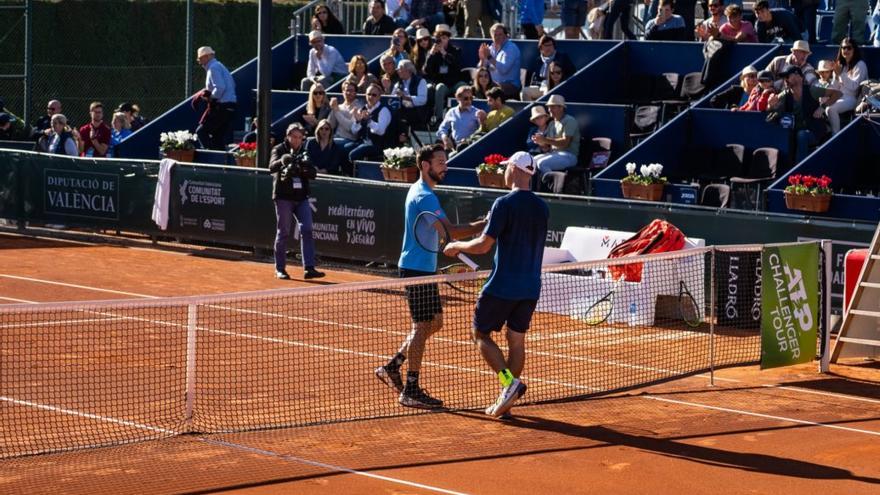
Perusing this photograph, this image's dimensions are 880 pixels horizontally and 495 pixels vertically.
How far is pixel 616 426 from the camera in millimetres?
11289

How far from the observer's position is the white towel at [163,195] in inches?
909

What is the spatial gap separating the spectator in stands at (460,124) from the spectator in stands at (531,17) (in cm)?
365

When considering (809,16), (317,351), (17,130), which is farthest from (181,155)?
(317,351)

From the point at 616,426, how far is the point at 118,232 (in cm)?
1491

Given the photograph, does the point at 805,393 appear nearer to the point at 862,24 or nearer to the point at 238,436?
the point at 238,436

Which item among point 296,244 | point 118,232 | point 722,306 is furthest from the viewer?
point 118,232

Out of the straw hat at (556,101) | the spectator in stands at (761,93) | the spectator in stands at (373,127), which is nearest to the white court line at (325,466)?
the straw hat at (556,101)

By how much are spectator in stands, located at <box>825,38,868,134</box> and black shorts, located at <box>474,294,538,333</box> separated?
35.1 ft

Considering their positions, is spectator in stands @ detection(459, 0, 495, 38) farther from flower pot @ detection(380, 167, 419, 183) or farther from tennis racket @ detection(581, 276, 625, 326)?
tennis racket @ detection(581, 276, 625, 326)

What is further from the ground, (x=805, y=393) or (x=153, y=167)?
(x=153, y=167)

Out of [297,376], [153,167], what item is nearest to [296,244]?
[153,167]

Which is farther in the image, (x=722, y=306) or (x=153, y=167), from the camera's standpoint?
(x=153, y=167)

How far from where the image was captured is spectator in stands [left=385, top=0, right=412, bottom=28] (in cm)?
2867

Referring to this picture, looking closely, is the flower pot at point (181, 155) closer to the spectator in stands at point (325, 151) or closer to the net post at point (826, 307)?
the spectator in stands at point (325, 151)
